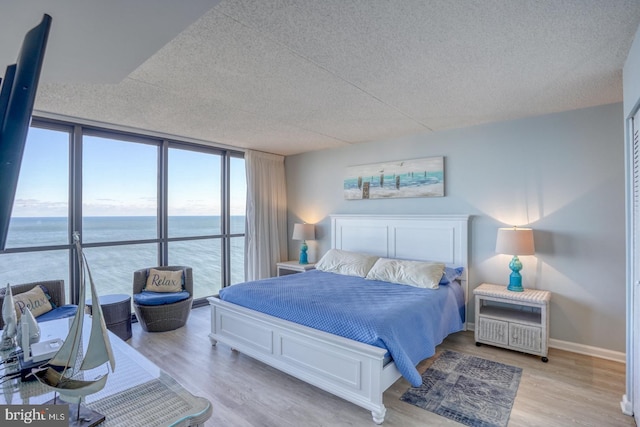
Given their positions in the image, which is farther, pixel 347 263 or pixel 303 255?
pixel 303 255

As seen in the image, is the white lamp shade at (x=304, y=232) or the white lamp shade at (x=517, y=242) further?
the white lamp shade at (x=304, y=232)

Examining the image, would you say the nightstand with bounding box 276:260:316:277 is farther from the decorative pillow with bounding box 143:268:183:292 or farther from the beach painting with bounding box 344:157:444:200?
the decorative pillow with bounding box 143:268:183:292

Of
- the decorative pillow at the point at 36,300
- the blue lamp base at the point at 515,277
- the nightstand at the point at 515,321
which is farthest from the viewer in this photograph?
the blue lamp base at the point at 515,277

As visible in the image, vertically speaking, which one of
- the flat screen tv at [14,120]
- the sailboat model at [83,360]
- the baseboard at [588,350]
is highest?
the flat screen tv at [14,120]

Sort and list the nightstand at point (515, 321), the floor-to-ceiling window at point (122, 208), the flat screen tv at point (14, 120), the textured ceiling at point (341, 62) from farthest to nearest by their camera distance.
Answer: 1. the floor-to-ceiling window at point (122, 208)
2. the nightstand at point (515, 321)
3. the textured ceiling at point (341, 62)
4. the flat screen tv at point (14, 120)

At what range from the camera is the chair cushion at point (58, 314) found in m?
2.91

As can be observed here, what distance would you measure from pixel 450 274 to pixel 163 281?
3431 millimetres

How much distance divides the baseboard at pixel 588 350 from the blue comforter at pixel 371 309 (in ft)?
3.18

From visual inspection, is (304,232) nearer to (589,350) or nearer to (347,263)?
(347,263)

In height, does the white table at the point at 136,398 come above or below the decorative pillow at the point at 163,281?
above

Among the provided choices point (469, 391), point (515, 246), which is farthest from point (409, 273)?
point (469, 391)

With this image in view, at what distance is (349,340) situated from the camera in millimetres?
2328

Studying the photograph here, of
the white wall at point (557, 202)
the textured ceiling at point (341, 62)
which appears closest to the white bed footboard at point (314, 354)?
the textured ceiling at point (341, 62)

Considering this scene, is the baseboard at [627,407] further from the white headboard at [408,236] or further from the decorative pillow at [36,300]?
the decorative pillow at [36,300]
